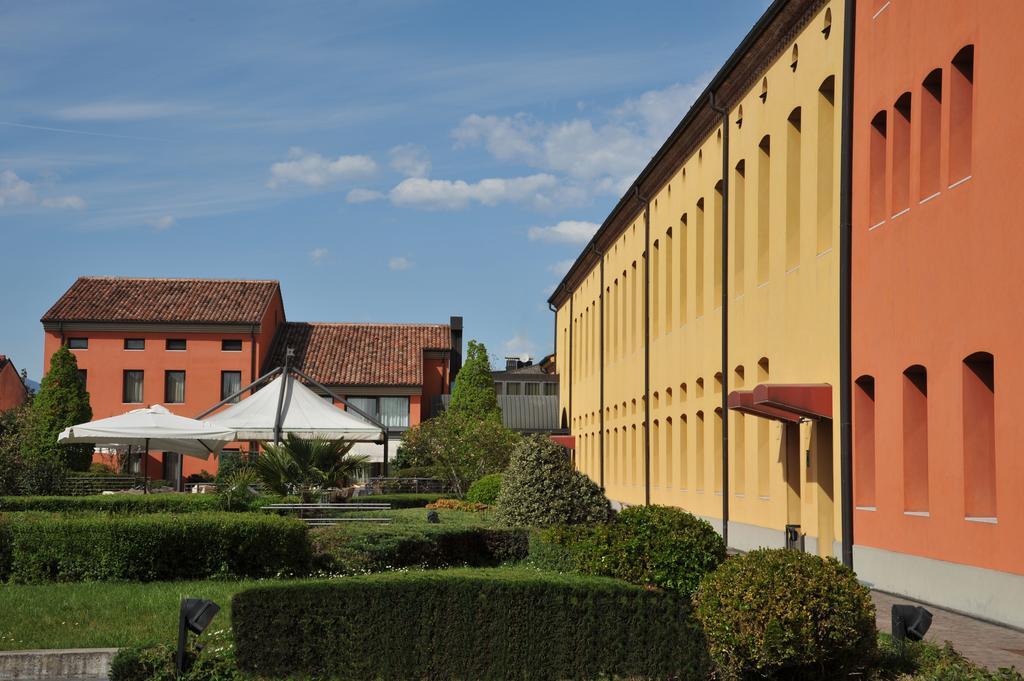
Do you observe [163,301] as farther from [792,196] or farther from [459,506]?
[792,196]

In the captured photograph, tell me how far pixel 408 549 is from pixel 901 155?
322 inches

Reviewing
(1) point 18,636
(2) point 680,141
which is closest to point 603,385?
A: (2) point 680,141

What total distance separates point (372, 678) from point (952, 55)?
9735mm

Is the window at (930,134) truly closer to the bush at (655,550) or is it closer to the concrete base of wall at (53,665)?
the bush at (655,550)

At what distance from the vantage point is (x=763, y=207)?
22453 mm

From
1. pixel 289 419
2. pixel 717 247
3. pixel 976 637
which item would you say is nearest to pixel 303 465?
pixel 289 419

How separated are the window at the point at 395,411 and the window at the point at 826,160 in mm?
40094

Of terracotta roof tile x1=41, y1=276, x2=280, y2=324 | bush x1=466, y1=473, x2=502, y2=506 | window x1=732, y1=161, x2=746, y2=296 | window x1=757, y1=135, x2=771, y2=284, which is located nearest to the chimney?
terracotta roof tile x1=41, y1=276, x2=280, y2=324

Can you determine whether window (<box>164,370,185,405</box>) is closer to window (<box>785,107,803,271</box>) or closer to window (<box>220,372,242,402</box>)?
window (<box>220,372,242,402</box>)

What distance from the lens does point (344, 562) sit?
50.2 ft

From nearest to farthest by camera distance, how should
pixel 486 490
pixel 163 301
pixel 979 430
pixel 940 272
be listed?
pixel 979 430 → pixel 940 272 → pixel 486 490 → pixel 163 301

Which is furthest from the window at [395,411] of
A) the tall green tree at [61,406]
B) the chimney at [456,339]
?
the tall green tree at [61,406]

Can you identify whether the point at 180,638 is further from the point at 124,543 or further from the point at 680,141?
the point at 680,141

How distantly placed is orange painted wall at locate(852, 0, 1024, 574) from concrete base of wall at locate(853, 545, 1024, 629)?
145 mm
